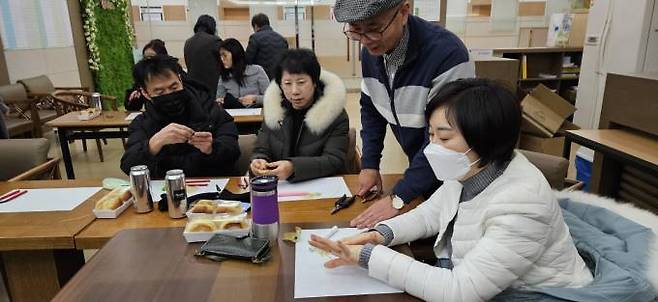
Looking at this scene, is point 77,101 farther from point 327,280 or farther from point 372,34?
point 327,280

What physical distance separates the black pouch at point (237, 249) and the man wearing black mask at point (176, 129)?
2.54 ft

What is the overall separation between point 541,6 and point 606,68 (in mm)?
4530

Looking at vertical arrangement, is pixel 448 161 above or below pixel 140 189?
above

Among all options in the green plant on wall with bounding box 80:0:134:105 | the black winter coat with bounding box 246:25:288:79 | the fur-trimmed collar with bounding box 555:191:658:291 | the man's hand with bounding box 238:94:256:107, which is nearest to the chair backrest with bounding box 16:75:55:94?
the green plant on wall with bounding box 80:0:134:105

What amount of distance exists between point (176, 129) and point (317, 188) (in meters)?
0.64

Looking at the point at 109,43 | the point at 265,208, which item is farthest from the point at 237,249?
the point at 109,43

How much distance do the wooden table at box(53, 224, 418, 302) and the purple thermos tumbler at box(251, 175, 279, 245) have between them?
1.8 inches

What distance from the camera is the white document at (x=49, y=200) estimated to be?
5.02 ft

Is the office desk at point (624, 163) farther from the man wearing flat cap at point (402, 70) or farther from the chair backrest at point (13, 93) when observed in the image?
the chair backrest at point (13, 93)

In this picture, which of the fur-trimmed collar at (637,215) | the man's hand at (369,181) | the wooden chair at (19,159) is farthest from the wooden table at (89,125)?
the fur-trimmed collar at (637,215)

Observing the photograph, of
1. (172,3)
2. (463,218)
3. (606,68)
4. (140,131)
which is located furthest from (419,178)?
(172,3)

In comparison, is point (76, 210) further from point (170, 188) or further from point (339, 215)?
point (339, 215)

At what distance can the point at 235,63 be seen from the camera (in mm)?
3850

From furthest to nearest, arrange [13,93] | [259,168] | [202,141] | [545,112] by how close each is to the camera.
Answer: [13,93] < [545,112] < [202,141] < [259,168]
